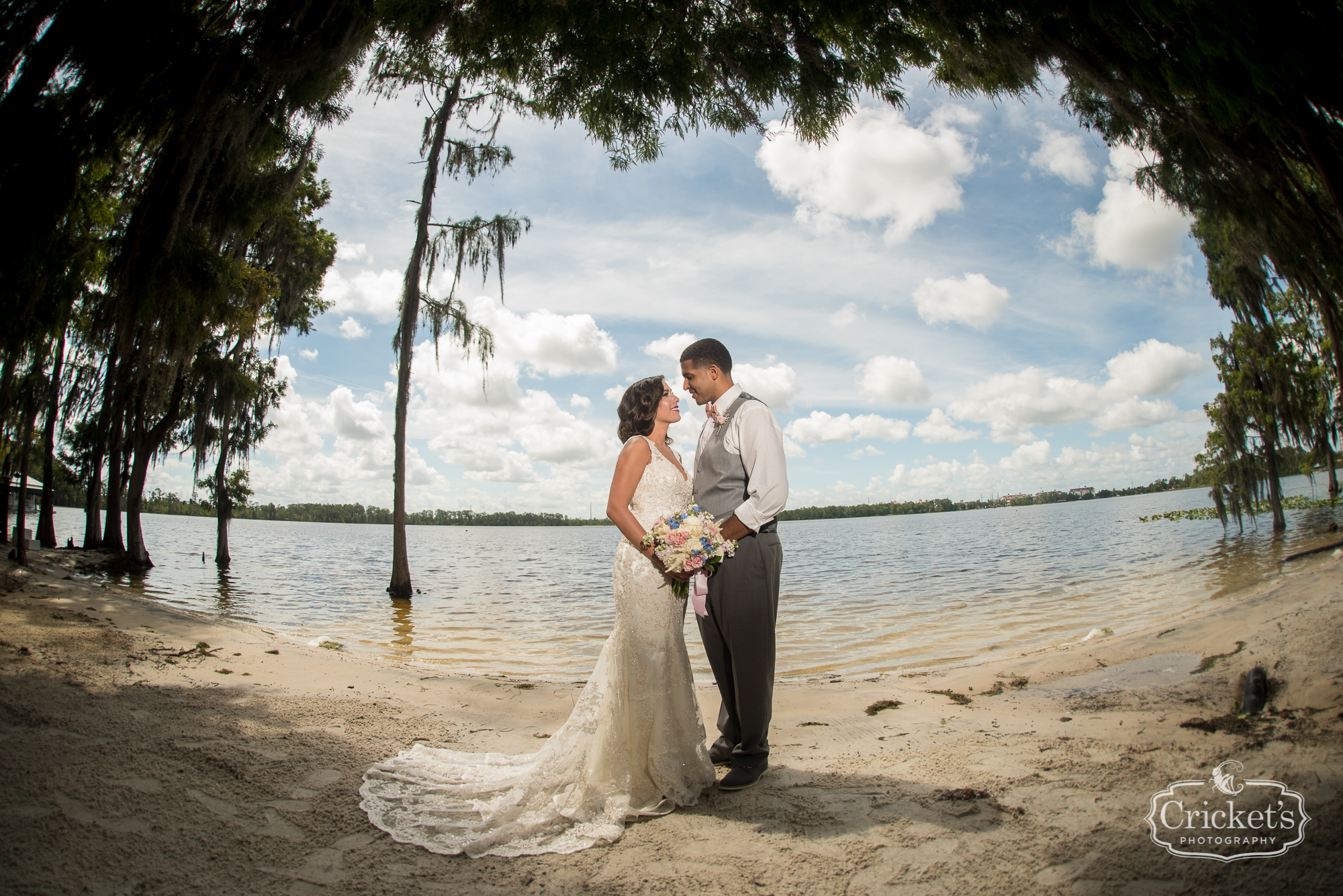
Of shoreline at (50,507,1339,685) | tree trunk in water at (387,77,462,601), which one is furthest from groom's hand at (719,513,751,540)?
tree trunk in water at (387,77,462,601)

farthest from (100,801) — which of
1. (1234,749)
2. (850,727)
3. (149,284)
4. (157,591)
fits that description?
(157,591)

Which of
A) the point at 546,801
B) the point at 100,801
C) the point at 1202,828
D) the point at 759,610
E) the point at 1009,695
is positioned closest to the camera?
the point at 1202,828

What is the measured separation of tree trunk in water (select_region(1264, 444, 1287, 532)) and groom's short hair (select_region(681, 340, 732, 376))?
24412mm

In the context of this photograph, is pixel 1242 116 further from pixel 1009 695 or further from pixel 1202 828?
pixel 1009 695

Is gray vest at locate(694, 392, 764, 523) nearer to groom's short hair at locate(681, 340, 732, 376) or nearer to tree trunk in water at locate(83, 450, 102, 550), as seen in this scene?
groom's short hair at locate(681, 340, 732, 376)

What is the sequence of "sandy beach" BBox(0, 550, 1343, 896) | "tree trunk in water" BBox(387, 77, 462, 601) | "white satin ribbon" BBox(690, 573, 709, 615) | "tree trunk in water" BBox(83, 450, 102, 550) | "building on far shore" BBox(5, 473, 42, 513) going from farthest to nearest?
"building on far shore" BBox(5, 473, 42, 513), "tree trunk in water" BBox(83, 450, 102, 550), "tree trunk in water" BBox(387, 77, 462, 601), "white satin ribbon" BBox(690, 573, 709, 615), "sandy beach" BBox(0, 550, 1343, 896)

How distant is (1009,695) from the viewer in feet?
18.4

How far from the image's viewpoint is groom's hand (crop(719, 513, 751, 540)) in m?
3.45

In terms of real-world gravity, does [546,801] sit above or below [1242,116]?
below

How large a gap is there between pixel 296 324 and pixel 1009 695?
69.7 ft

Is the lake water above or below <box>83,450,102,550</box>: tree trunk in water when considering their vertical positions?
below

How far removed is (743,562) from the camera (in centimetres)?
352

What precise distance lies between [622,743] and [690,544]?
46.9 inches

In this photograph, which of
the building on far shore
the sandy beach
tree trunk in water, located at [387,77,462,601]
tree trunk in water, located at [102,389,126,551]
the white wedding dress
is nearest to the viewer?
the sandy beach
